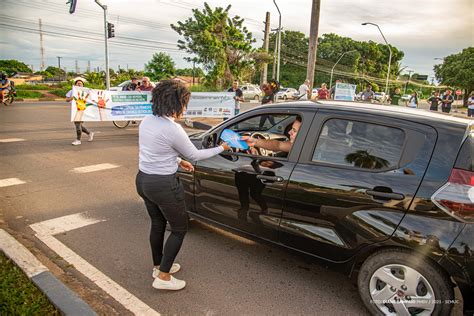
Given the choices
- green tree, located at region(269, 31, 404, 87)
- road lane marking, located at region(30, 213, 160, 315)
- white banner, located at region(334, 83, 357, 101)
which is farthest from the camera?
green tree, located at region(269, 31, 404, 87)

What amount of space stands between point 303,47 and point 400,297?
245 feet

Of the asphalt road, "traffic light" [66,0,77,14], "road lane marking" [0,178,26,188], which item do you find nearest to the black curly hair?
the asphalt road

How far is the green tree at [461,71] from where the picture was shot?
4566 cm

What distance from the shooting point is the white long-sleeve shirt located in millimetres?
2579

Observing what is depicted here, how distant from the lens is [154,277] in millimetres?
3127

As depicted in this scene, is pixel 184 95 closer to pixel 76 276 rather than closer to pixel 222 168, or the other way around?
pixel 222 168

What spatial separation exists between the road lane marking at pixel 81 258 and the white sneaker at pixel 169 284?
19 centimetres

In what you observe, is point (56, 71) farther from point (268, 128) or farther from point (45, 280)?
point (45, 280)

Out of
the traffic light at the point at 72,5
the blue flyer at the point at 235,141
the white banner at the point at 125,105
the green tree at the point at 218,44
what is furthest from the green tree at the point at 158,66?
the blue flyer at the point at 235,141

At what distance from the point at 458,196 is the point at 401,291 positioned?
0.77m

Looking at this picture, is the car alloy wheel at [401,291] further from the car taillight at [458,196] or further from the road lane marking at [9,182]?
the road lane marking at [9,182]

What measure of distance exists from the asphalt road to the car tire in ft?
0.98

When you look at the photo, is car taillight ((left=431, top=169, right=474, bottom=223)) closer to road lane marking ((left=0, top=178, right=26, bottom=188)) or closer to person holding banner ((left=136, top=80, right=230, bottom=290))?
person holding banner ((left=136, top=80, right=230, bottom=290))

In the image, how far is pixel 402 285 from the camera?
2.40m
